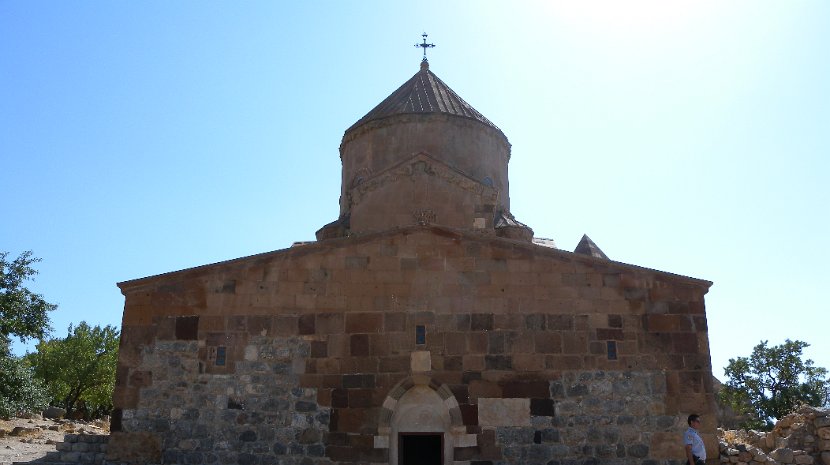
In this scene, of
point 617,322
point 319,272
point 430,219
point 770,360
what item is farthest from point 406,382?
point 770,360

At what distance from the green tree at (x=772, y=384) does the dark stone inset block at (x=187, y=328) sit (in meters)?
18.7

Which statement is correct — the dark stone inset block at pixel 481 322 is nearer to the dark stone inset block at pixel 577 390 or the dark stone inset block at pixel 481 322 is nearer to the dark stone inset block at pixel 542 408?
the dark stone inset block at pixel 542 408

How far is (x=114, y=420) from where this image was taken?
7.65 m

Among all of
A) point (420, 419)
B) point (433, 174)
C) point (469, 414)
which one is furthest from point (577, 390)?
point (433, 174)

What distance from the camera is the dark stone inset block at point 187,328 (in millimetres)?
7898

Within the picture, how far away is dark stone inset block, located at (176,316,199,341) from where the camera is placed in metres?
7.90

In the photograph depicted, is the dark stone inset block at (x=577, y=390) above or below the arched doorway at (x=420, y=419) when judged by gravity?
above

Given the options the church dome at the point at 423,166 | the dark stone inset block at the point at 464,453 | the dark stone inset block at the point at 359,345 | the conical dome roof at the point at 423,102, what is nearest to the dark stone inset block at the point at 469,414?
the dark stone inset block at the point at 464,453

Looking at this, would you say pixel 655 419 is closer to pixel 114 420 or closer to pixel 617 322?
pixel 617 322

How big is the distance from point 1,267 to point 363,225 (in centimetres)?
944

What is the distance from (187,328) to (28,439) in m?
6.83

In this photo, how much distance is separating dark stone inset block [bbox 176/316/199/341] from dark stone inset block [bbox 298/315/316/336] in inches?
52.6

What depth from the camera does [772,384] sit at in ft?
69.3

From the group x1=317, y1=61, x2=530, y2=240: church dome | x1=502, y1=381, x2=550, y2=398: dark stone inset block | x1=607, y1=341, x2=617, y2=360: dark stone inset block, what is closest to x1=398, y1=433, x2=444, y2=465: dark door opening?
x1=502, y1=381, x2=550, y2=398: dark stone inset block
